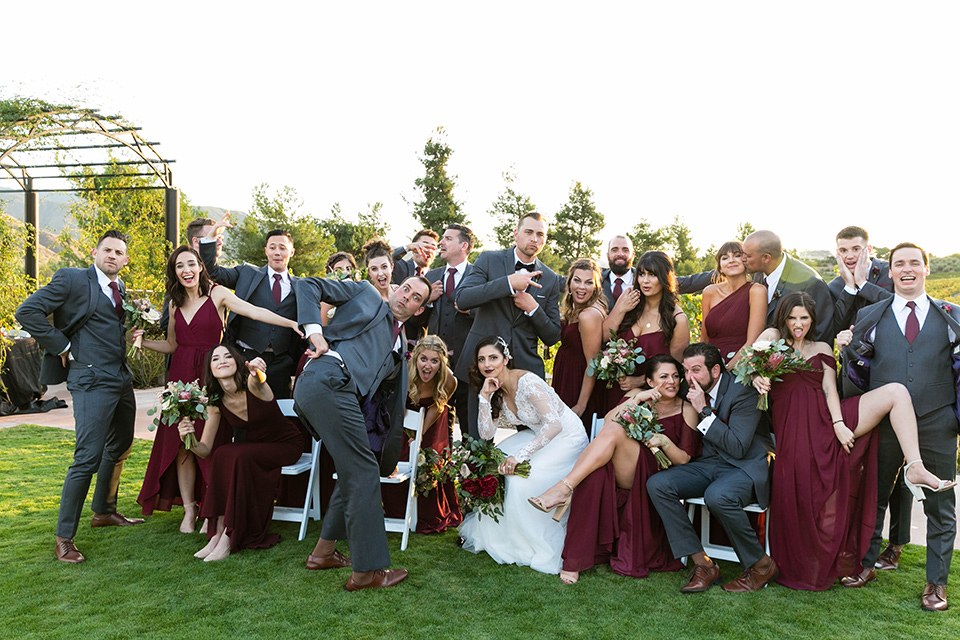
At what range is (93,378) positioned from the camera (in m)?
4.64

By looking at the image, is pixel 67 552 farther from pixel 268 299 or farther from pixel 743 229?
pixel 743 229

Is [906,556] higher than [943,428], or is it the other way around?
[943,428]

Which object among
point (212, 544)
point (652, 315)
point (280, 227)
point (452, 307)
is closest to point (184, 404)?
point (212, 544)

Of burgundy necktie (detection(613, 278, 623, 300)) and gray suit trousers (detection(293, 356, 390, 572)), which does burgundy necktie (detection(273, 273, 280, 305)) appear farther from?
burgundy necktie (detection(613, 278, 623, 300))

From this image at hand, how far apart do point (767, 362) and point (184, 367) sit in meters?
4.13

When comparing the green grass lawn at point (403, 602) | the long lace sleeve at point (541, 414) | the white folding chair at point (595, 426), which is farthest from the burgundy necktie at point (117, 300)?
the white folding chair at point (595, 426)

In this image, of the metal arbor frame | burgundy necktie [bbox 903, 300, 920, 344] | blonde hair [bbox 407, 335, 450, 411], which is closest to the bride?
blonde hair [bbox 407, 335, 450, 411]

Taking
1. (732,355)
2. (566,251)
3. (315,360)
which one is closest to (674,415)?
(732,355)

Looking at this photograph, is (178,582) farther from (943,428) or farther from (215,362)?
(943,428)

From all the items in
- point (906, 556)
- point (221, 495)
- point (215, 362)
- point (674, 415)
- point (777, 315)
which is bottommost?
point (906, 556)

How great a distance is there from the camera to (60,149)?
40.8 ft

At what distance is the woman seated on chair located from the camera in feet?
15.5

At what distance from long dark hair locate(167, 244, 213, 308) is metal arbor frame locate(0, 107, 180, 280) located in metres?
7.22

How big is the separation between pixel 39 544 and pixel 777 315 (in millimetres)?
5305
